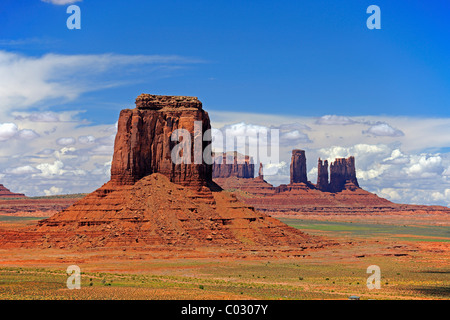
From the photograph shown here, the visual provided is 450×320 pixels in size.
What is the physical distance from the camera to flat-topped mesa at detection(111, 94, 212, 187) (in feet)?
346

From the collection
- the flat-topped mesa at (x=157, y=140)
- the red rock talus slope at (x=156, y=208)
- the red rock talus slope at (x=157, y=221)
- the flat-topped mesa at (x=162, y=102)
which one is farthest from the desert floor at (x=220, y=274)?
the flat-topped mesa at (x=162, y=102)

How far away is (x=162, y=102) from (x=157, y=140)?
20.8 ft

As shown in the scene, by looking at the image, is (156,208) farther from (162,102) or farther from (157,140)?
(162,102)

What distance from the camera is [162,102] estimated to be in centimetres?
10844

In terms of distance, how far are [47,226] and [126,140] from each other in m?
18.4

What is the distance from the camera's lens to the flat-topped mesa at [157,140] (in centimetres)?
10531

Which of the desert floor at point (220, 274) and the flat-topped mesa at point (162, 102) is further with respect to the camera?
the flat-topped mesa at point (162, 102)
